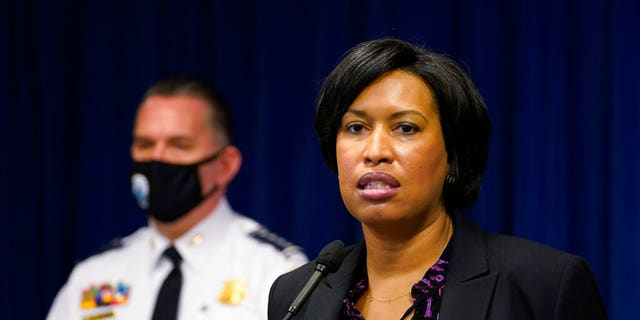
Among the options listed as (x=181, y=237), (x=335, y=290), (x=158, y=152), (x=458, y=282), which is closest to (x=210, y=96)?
(x=158, y=152)

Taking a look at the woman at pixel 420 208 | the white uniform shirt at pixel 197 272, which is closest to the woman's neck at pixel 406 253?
the woman at pixel 420 208

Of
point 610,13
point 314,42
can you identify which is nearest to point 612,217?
point 610,13

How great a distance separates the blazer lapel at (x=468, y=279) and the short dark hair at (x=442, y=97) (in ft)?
0.37

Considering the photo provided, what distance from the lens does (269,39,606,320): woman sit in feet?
5.91

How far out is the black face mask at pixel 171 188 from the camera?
3412 millimetres

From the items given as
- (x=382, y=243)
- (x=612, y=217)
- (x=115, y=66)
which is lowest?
(x=612, y=217)

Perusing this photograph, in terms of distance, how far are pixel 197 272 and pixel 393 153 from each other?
166cm

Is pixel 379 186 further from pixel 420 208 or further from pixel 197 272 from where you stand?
pixel 197 272

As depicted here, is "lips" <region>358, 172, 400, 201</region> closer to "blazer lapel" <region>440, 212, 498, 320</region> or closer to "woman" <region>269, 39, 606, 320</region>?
"woman" <region>269, 39, 606, 320</region>

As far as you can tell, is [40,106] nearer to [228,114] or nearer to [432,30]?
[228,114]

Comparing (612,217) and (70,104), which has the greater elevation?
(70,104)

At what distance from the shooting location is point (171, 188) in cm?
342

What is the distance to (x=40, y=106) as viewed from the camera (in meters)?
3.74

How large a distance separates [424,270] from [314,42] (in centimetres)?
159
